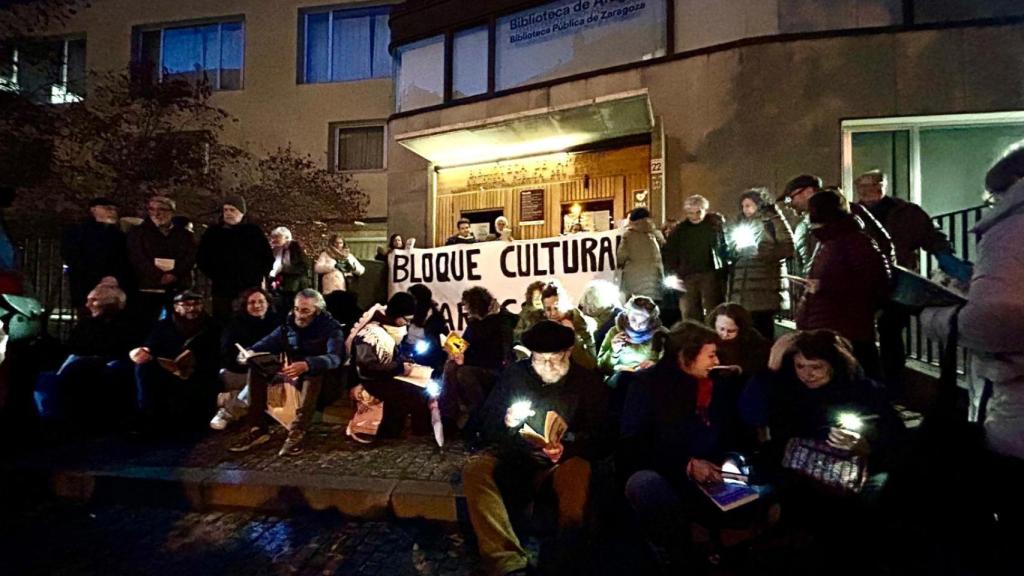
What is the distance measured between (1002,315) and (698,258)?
165 inches

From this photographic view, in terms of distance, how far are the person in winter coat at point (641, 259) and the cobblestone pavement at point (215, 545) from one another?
3.60 metres

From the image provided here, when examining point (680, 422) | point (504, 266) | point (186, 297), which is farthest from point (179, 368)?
point (680, 422)

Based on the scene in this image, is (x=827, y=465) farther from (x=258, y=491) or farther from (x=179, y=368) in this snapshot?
(x=179, y=368)

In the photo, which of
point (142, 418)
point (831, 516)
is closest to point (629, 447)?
point (831, 516)

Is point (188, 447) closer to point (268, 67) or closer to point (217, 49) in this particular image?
point (268, 67)

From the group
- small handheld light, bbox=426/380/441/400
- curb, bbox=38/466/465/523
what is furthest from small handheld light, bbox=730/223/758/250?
curb, bbox=38/466/465/523

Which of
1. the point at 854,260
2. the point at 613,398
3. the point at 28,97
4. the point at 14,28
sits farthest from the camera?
the point at 28,97

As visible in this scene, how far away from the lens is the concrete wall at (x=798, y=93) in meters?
8.46

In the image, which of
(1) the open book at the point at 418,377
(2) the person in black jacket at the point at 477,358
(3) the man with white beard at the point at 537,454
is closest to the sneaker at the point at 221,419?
(1) the open book at the point at 418,377

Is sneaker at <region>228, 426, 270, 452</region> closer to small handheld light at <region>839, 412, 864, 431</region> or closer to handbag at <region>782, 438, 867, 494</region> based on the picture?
handbag at <region>782, 438, 867, 494</region>

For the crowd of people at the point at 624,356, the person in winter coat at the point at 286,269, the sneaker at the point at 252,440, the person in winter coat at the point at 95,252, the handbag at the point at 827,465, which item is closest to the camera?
the handbag at the point at 827,465

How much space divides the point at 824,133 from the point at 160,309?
8.81m

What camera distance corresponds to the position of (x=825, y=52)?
8969 mm

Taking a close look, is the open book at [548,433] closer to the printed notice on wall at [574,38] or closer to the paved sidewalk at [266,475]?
the paved sidewalk at [266,475]
